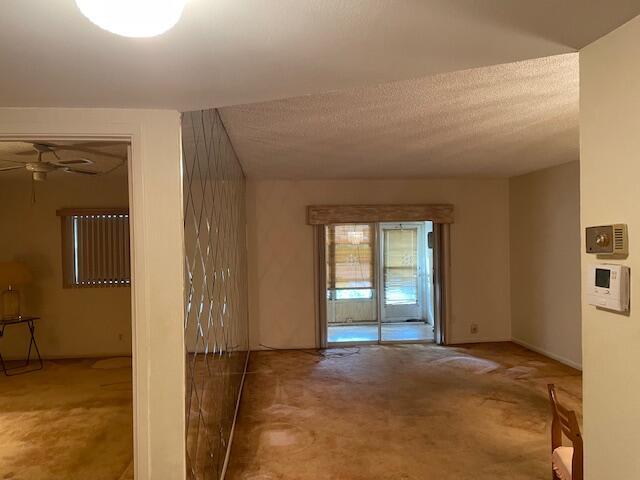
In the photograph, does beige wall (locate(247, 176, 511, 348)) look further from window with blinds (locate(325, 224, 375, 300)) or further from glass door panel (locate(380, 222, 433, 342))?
glass door panel (locate(380, 222, 433, 342))

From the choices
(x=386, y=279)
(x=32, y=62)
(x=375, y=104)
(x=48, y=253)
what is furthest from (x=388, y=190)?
(x=32, y=62)

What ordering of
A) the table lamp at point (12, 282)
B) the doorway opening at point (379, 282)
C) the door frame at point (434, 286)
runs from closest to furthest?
the table lamp at point (12, 282) < the door frame at point (434, 286) < the doorway opening at point (379, 282)

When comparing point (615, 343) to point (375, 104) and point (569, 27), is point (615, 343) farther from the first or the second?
point (375, 104)

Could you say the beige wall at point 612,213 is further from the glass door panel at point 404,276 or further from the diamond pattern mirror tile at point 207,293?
the glass door panel at point 404,276

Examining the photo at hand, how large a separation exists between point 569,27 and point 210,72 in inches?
37.9

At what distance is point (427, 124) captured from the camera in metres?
2.91

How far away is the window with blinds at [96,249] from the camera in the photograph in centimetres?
520

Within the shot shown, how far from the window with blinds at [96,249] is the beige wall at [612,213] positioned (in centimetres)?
521

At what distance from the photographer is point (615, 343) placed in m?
1.03

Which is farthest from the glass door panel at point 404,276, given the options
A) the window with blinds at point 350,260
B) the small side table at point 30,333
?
the small side table at point 30,333

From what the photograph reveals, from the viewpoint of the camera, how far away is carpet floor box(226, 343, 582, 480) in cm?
264

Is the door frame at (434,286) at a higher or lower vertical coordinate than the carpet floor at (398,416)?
higher

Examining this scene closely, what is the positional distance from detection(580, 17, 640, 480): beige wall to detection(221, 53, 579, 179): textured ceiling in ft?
3.13

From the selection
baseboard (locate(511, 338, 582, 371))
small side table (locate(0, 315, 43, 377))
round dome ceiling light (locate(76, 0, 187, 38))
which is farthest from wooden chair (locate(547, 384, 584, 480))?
small side table (locate(0, 315, 43, 377))
